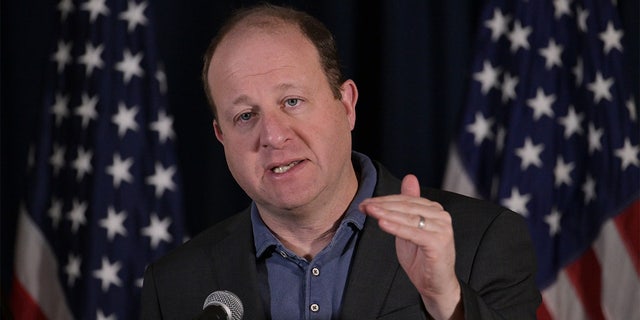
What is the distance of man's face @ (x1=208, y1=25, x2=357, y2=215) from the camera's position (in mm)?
2268

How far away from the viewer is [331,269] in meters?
2.33

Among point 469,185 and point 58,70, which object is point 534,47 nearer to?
point 469,185

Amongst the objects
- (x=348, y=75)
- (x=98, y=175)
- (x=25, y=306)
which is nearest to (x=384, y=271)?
(x=348, y=75)

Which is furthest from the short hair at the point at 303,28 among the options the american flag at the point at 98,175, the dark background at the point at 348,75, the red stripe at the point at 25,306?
the red stripe at the point at 25,306

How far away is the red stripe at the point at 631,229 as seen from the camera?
10.3 feet

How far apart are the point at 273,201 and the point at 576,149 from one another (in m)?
1.46

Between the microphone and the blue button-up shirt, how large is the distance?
502 millimetres

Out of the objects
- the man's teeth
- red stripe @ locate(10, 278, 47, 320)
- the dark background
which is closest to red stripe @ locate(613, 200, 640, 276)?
the dark background

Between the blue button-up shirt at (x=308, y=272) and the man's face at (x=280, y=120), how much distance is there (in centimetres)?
9

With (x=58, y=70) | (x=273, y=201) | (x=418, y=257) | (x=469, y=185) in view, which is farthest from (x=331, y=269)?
(x=58, y=70)

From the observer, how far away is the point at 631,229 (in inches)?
124

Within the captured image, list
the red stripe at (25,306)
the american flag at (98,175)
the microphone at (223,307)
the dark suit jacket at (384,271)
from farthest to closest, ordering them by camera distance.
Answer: the red stripe at (25,306), the american flag at (98,175), the dark suit jacket at (384,271), the microphone at (223,307)

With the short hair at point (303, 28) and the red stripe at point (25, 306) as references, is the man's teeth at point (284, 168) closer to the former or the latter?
the short hair at point (303, 28)

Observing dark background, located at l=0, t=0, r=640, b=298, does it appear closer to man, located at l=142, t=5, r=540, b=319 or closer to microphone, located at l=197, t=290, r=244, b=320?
man, located at l=142, t=5, r=540, b=319
